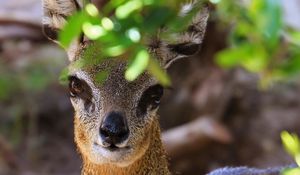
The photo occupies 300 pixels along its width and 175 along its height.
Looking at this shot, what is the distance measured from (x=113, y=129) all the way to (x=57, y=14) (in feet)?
1.73

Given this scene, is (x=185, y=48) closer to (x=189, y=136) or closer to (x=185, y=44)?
(x=185, y=44)

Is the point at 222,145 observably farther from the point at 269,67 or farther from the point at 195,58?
the point at 269,67

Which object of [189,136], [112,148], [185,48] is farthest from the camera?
[189,136]

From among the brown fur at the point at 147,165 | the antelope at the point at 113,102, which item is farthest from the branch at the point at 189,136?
the antelope at the point at 113,102

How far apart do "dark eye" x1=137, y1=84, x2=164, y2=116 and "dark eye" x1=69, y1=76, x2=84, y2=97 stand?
254 mm

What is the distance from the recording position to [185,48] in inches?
134

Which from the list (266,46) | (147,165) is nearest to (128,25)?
(266,46)

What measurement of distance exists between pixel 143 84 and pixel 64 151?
14.1 ft

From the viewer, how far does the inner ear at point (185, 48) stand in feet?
11.1

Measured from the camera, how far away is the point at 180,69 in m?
7.23

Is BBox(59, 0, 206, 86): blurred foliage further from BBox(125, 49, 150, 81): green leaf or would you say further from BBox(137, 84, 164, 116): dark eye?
BBox(137, 84, 164, 116): dark eye

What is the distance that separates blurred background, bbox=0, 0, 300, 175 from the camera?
279 inches

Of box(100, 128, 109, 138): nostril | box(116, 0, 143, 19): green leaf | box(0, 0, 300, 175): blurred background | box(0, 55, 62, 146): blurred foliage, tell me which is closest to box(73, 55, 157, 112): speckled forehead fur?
box(100, 128, 109, 138): nostril

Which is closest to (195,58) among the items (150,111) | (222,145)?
(222,145)
